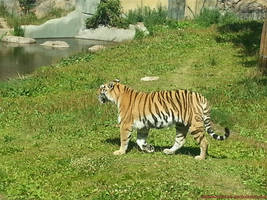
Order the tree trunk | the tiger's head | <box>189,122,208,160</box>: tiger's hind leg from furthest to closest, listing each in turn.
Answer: the tree trunk, the tiger's head, <box>189,122,208,160</box>: tiger's hind leg

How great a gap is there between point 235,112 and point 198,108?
4435 millimetres

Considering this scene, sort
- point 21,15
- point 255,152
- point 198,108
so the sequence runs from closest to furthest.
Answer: point 198,108
point 255,152
point 21,15

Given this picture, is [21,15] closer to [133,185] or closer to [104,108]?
[104,108]

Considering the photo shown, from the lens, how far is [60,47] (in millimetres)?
29750

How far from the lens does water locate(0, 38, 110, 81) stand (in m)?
23.4

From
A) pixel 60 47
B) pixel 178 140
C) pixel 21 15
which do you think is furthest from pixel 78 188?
pixel 21 15

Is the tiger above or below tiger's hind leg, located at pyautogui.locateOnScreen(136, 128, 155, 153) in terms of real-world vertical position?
above

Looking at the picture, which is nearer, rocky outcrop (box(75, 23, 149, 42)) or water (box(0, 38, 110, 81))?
water (box(0, 38, 110, 81))

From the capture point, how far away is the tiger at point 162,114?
9.91 metres

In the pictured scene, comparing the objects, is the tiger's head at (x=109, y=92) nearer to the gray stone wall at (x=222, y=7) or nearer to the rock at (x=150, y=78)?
the rock at (x=150, y=78)

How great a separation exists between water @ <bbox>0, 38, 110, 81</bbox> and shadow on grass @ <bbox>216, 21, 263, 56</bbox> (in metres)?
7.21

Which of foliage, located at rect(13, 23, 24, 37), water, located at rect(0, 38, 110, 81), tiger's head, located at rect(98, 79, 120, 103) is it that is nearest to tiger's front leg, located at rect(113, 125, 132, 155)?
tiger's head, located at rect(98, 79, 120, 103)

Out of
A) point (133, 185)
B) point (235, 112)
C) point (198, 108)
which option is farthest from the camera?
point (235, 112)

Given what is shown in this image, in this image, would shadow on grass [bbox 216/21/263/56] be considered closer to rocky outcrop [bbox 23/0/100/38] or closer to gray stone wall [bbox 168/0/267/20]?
gray stone wall [bbox 168/0/267/20]
